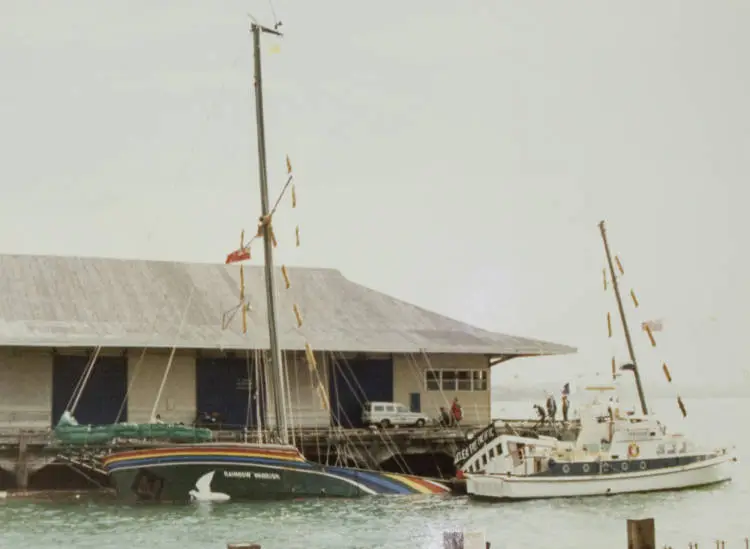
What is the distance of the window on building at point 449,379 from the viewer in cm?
4847

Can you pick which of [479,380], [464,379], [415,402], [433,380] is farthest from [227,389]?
[479,380]

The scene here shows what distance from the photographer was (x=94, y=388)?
144ft

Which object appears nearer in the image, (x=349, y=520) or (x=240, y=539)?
(x=240, y=539)

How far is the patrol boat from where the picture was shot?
39281 mm

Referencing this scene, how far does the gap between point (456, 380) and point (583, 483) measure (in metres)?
9.56

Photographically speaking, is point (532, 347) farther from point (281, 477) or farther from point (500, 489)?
point (281, 477)

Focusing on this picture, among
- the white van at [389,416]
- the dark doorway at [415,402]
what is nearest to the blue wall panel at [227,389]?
the white van at [389,416]

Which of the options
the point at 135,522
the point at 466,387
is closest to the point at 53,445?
the point at 135,522

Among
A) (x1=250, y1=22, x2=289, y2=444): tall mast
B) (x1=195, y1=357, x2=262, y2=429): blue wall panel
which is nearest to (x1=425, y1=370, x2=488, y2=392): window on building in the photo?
(x1=195, y1=357, x2=262, y2=429): blue wall panel

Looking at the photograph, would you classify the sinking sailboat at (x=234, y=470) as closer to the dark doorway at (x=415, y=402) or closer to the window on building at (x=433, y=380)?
the dark doorway at (x=415, y=402)

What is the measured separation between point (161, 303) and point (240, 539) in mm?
17050

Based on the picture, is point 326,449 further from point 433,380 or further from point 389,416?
point 433,380

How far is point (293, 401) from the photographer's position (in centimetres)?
4569

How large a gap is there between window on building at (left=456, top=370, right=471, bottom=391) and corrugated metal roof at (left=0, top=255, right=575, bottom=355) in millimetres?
1220
